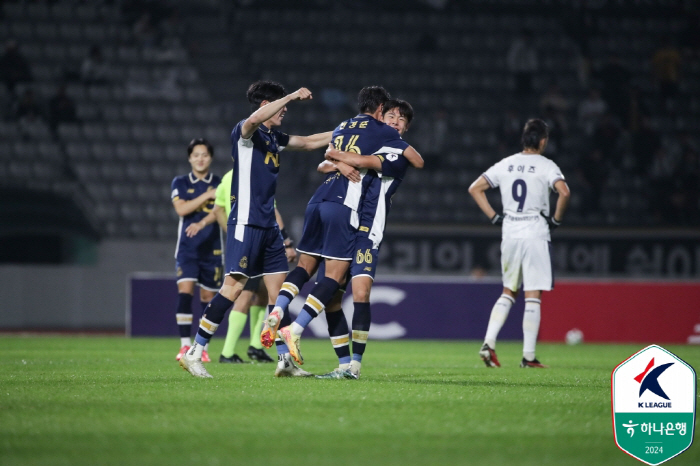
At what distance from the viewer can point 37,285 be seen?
16.9 m

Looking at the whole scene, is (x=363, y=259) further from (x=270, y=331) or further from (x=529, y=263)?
(x=529, y=263)

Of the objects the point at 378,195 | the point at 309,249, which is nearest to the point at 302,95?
the point at 378,195

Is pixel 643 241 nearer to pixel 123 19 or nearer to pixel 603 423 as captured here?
pixel 123 19

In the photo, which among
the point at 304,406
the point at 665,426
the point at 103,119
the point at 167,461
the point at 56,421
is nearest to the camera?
the point at 167,461

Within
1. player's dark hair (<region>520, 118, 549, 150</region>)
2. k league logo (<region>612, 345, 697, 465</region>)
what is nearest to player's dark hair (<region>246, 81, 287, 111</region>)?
→ player's dark hair (<region>520, 118, 549, 150</region>)

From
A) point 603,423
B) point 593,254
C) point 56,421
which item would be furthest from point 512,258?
point 593,254

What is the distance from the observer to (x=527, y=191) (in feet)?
28.3

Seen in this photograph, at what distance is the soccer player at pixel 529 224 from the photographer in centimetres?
861

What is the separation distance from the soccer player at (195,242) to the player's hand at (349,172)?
294 centimetres

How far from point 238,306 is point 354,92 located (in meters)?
12.4

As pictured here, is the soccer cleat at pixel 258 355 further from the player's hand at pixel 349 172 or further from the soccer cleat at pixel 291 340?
the player's hand at pixel 349 172

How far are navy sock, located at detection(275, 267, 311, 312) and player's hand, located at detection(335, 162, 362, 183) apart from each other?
0.75 meters

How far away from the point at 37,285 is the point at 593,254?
10313 millimetres

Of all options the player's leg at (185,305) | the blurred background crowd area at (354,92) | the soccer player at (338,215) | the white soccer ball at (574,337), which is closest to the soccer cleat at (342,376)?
the soccer player at (338,215)
